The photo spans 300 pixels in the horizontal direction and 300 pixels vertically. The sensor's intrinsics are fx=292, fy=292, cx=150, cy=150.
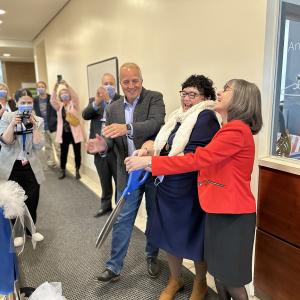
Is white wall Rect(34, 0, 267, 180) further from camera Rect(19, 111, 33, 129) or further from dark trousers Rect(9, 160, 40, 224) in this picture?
dark trousers Rect(9, 160, 40, 224)

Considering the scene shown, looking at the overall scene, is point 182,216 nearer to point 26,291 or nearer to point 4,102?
point 26,291

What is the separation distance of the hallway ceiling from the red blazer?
4320mm

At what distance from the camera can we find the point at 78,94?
4.83m

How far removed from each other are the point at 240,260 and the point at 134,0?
254cm

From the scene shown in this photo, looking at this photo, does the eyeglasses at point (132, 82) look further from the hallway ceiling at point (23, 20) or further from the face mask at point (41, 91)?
the hallway ceiling at point (23, 20)

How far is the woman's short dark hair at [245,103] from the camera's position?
50.6 inches

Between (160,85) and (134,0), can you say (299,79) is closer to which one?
(160,85)

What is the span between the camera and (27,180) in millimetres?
2494

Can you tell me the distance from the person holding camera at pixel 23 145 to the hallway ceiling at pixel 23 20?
9.59 feet

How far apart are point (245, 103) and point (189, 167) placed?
375 mm

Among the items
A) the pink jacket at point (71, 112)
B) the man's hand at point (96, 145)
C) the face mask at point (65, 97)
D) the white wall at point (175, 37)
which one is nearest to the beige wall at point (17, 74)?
the pink jacket at point (71, 112)

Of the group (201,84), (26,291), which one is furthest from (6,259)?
(201,84)

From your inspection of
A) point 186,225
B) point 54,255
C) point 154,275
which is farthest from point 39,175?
point 186,225

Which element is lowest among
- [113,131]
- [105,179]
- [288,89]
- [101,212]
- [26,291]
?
[101,212]
